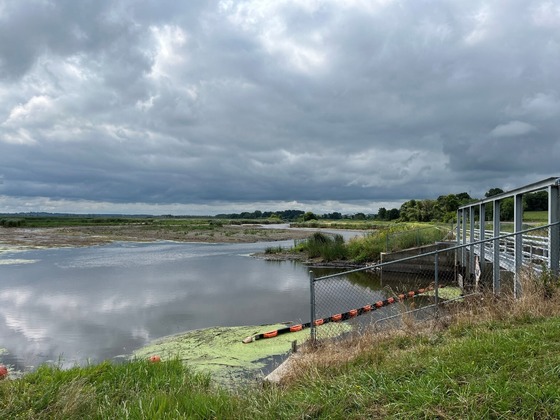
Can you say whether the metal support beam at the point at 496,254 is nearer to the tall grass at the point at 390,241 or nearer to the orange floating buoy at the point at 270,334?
the orange floating buoy at the point at 270,334

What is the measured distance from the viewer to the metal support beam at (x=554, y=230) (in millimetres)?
8294

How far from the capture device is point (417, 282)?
2069 cm

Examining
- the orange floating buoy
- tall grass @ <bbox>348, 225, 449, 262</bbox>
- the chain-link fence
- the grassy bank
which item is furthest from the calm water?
the grassy bank

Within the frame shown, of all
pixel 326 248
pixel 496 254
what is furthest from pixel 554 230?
pixel 326 248

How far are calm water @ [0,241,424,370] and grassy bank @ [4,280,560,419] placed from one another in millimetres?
4877

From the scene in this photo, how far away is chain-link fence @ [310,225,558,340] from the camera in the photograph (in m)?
9.47

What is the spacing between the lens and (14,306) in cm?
1595

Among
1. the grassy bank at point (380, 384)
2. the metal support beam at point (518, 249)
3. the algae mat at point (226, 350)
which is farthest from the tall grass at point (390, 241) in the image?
the grassy bank at point (380, 384)

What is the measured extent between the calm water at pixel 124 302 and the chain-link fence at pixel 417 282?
2.89ft

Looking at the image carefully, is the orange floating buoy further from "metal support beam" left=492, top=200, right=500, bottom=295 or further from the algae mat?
"metal support beam" left=492, top=200, right=500, bottom=295

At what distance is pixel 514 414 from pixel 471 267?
15.7m

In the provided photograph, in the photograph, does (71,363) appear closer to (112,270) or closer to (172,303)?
(172,303)

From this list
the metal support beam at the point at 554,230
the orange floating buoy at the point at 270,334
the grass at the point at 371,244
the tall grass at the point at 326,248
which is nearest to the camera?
the metal support beam at the point at 554,230

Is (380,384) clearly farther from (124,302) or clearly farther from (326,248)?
(326,248)
